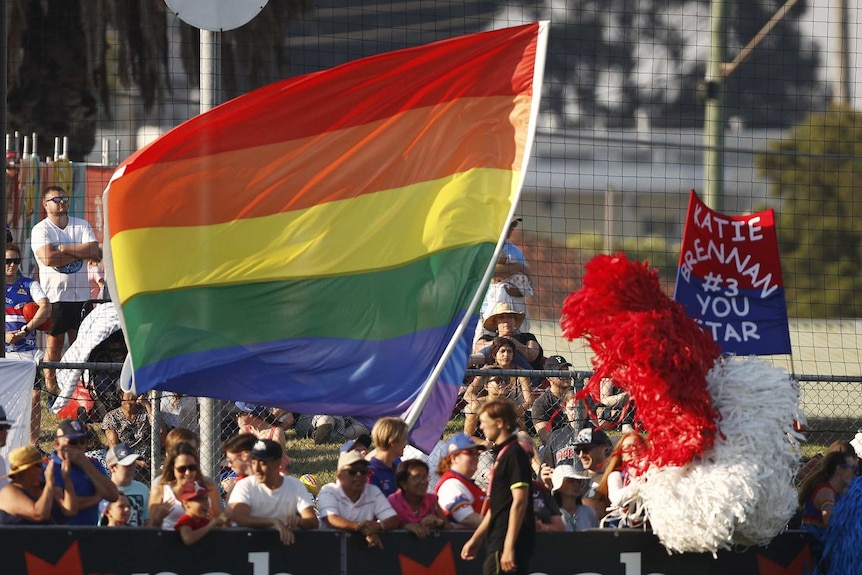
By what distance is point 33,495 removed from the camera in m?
6.06

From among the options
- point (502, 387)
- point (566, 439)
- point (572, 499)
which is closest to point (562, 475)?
point (572, 499)

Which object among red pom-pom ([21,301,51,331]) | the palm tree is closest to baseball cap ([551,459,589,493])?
red pom-pom ([21,301,51,331])

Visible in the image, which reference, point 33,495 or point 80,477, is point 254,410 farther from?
point 33,495

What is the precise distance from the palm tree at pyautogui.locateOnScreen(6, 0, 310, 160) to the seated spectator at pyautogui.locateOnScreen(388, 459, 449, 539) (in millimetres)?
11377

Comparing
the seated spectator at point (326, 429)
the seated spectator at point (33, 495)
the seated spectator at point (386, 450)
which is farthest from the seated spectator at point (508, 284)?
the seated spectator at point (33, 495)

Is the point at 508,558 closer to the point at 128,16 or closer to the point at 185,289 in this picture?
the point at 185,289

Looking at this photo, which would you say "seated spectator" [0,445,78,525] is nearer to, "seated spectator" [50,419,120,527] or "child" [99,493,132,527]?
"seated spectator" [50,419,120,527]

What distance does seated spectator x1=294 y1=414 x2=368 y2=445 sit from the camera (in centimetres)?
980

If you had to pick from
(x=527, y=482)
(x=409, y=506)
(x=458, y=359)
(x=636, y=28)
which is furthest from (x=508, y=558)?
(x=636, y=28)

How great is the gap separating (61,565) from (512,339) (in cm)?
447

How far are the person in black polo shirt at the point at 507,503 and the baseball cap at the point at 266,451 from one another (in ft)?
3.18

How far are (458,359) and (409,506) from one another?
861 millimetres

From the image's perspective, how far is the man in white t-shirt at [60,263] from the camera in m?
10.6

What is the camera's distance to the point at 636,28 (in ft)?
58.1
